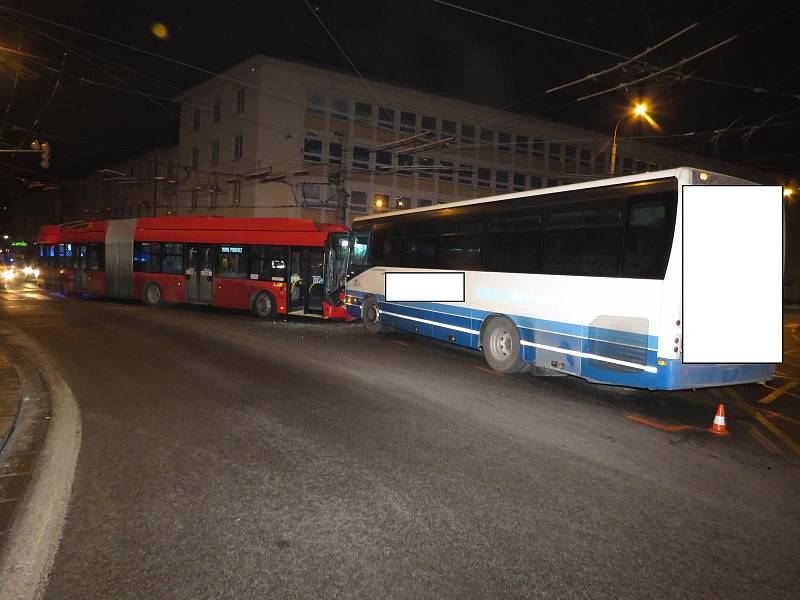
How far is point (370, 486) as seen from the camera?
14.9 ft

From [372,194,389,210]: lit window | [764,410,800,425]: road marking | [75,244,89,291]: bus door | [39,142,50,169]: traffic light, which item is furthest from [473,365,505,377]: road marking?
[372,194,389,210]: lit window

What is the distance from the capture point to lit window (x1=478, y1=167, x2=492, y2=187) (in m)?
44.8

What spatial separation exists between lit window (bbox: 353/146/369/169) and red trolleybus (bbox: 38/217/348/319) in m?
19.3

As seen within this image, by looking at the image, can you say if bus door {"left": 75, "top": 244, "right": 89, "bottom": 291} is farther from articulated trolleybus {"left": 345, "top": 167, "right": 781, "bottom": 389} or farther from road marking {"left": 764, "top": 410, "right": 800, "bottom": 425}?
road marking {"left": 764, "top": 410, "right": 800, "bottom": 425}

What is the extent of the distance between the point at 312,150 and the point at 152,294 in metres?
18.8

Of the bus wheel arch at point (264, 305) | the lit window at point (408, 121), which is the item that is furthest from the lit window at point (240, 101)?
the bus wheel arch at point (264, 305)

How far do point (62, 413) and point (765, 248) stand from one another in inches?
362

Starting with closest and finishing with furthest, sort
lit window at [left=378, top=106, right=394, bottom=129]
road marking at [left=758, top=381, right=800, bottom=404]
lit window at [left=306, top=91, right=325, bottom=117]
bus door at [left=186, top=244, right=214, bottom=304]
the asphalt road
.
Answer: the asphalt road
road marking at [left=758, top=381, right=800, bottom=404]
bus door at [left=186, top=244, right=214, bottom=304]
lit window at [left=306, top=91, right=325, bottom=117]
lit window at [left=378, top=106, right=394, bottom=129]

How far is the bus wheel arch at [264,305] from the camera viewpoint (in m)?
18.5

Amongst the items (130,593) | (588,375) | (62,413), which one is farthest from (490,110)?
(130,593)

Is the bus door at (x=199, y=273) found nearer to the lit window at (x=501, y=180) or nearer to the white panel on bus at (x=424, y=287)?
the white panel on bus at (x=424, y=287)

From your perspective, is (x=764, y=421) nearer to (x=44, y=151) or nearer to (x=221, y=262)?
(x=221, y=262)

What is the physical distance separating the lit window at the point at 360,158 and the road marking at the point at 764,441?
3494cm

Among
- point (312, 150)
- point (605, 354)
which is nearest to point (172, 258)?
point (605, 354)
